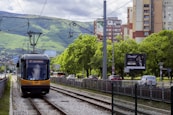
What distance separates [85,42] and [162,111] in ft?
254

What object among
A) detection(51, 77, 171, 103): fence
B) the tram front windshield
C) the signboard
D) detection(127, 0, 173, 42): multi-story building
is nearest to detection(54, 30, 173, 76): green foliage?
detection(51, 77, 171, 103): fence

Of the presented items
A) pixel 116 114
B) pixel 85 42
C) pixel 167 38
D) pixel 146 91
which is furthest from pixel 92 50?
pixel 116 114

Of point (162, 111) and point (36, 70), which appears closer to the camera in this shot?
point (162, 111)

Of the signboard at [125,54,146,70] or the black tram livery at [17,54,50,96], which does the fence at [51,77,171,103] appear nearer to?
the signboard at [125,54,146,70]

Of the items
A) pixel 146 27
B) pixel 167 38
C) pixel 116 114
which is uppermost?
pixel 146 27

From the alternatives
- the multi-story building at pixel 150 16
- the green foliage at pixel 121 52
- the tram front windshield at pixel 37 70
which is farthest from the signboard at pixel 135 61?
the multi-story building at pixel 150 16

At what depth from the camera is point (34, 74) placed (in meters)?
33.7

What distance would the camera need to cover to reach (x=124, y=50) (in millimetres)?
84438

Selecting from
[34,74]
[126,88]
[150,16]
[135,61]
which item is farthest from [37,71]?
[150,16]

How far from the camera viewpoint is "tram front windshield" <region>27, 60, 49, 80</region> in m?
33.5

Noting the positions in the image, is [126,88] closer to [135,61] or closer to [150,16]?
[135,61]

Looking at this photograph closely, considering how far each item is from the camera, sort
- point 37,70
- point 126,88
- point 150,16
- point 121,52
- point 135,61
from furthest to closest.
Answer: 1. point 150,16
2. point 121,52
3. point 135,61
4. point 37,70
5. point 126,88

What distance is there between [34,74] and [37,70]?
41cm

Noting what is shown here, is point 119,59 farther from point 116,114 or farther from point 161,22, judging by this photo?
point 161,22
